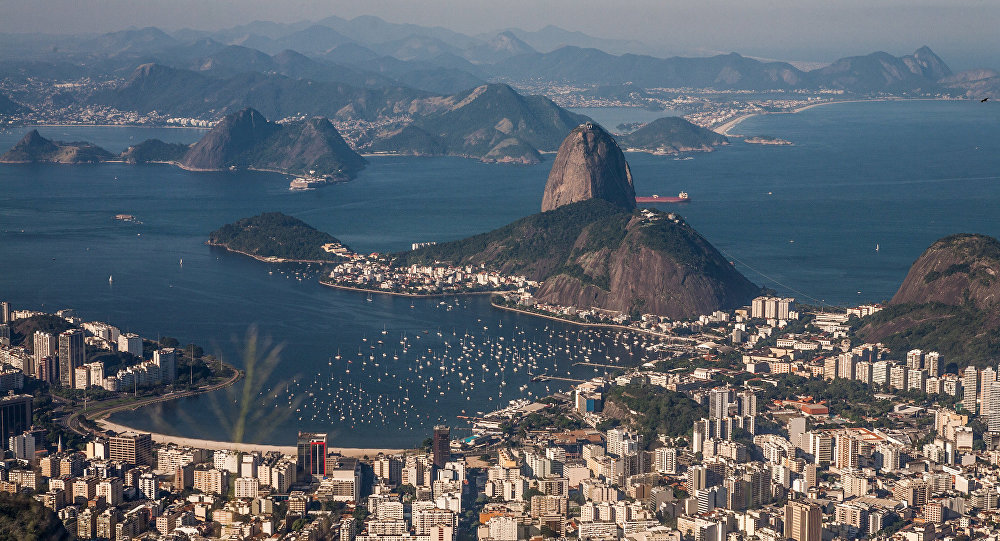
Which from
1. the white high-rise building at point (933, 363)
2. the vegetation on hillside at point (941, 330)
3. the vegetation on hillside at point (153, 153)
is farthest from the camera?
the vegetation on hillside at point (153, 153)

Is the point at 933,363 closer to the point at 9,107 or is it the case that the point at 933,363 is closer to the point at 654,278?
the point at 654,278

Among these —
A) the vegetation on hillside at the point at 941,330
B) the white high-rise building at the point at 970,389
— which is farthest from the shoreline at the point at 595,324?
the white high-rise building at the point at 970,389

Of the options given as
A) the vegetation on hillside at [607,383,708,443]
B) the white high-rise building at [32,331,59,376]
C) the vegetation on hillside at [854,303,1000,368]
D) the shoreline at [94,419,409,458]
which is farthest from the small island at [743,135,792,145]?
the shoreline at [94,419,409,458]

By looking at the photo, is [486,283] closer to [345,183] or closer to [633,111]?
[345,183]

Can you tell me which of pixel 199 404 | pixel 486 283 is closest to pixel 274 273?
pixel 486 283

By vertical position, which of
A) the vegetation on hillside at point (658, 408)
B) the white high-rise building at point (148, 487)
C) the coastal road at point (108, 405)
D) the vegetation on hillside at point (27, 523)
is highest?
the vegetation on hillside at point (27, 523)

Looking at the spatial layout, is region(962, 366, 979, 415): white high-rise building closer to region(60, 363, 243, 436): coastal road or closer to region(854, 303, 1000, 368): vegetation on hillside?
region(854, 303, 1000, 368): vegetation on hillside

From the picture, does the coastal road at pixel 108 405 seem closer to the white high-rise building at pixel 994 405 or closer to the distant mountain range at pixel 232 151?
the white high-rise building at pixel 994 405
